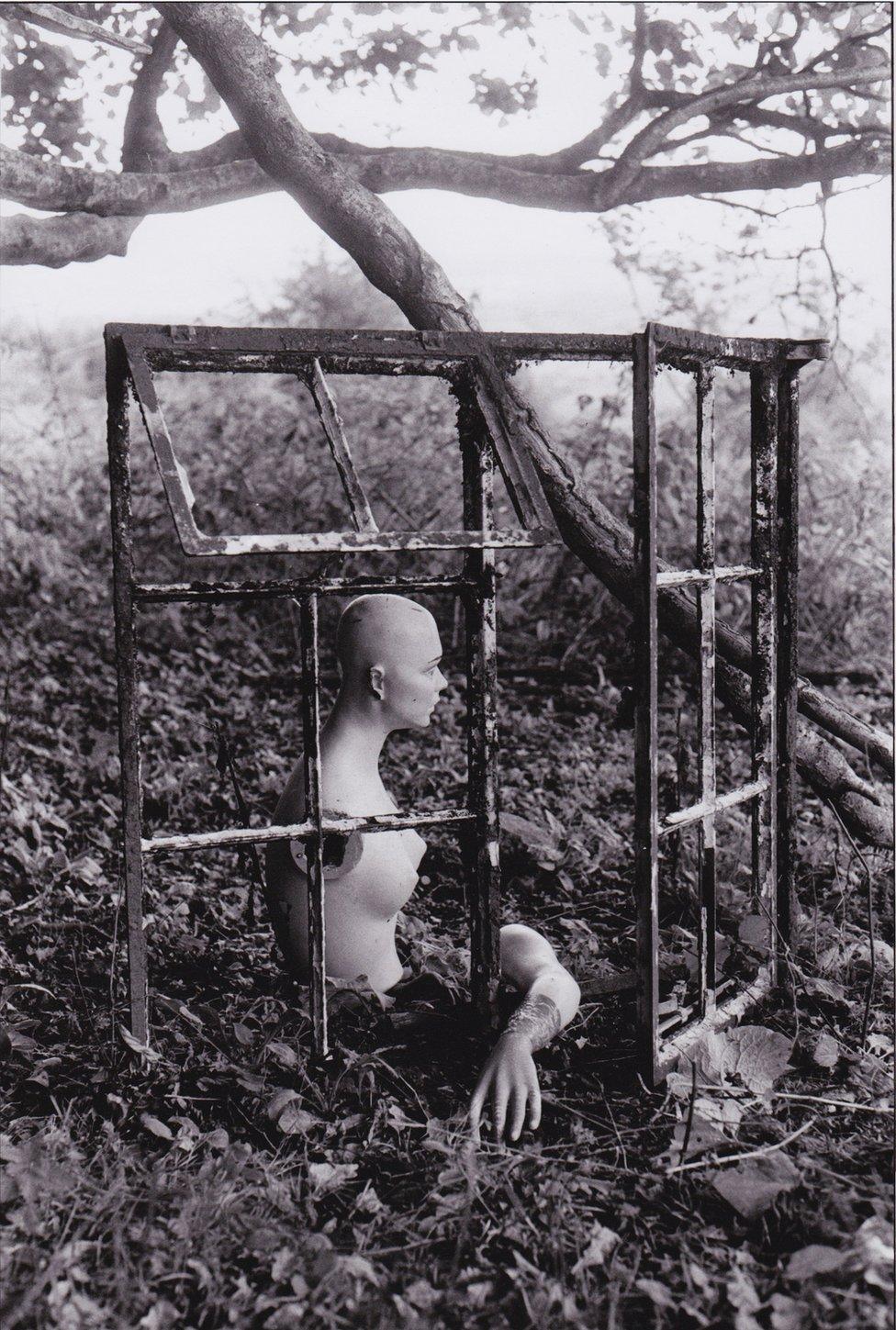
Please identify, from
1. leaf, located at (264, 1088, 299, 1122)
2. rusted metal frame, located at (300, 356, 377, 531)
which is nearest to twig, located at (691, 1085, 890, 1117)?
leaf, located at (264, 1088, 299, 1122)

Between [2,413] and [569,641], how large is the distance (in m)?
4.64

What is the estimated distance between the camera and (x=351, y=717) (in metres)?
3.04

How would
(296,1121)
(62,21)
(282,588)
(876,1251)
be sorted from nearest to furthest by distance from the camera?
(876,1251)
(296,1121)
(282,588)
(62,21)

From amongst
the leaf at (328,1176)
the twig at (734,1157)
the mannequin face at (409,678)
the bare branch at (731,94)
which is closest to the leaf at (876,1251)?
the twig at (734,1157)

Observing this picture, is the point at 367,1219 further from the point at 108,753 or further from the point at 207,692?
the point at 207,692

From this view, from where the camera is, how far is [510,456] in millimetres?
2688

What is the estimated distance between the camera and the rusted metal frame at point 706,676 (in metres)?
2.83

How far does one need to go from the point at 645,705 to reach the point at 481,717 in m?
0.45

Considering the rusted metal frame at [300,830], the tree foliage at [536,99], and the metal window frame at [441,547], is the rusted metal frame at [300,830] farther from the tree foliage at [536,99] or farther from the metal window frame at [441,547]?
the tree foliage at [536,99]

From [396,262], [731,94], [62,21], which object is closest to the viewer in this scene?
[396,262]

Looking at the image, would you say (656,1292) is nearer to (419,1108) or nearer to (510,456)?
(419,1108)

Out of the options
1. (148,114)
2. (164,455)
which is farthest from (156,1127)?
(148,114)

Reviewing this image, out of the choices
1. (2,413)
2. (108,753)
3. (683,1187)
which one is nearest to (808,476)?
(108,753)

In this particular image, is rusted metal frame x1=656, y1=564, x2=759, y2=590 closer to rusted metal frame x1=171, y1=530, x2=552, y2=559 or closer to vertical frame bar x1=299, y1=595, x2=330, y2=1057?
rusted metal frame x1=171, y1=530, x2=552, y2=559
